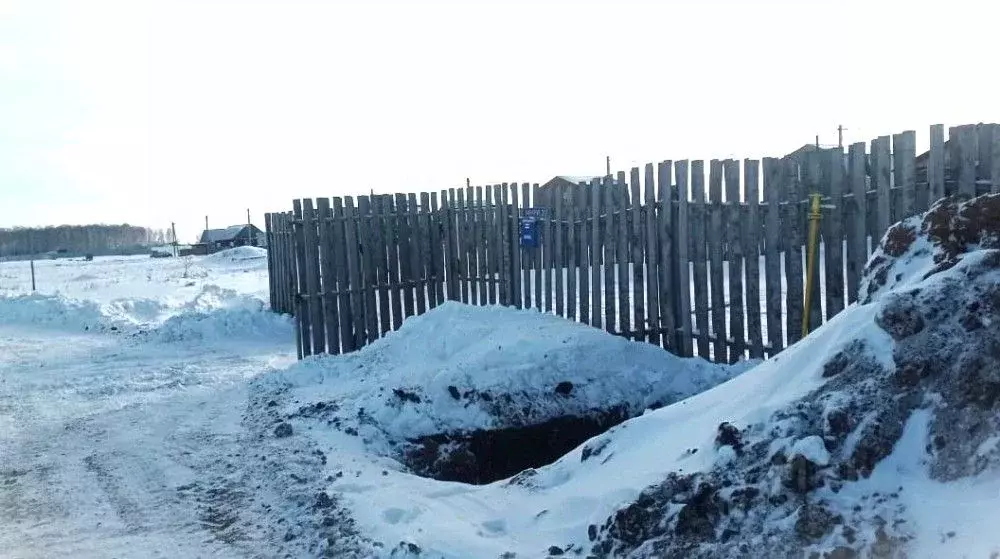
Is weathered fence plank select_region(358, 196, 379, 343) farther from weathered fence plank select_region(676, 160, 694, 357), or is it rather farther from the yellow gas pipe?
the yellow gas pipe

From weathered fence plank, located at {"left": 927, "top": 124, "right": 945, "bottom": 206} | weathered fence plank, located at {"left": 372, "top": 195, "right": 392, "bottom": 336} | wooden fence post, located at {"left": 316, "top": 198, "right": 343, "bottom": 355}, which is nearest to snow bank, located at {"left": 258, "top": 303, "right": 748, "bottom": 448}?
weathered fence plank, located at {"left": 927, "top": 124, "right": 945, "bottom": 206}

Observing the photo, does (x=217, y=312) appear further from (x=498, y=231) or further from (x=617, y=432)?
(x=617, y=432)

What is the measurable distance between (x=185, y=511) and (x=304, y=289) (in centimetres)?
687

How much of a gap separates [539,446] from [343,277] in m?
5.38

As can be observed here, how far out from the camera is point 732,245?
8.16 m

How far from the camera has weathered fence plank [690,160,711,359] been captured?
8.46 m

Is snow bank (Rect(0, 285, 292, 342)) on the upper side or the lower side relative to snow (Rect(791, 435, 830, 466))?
lower

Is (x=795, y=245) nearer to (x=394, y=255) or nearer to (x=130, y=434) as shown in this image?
(x=130, y=434)

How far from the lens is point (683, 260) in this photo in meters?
8.69

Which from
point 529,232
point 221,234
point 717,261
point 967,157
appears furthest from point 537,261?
point 221,234

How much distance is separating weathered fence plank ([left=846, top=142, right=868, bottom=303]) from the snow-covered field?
4.57 feet

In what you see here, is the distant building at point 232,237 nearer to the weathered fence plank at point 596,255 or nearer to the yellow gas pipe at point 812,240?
the weathered fence plank at point 596,255

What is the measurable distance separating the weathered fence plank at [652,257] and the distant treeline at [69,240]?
225 feet

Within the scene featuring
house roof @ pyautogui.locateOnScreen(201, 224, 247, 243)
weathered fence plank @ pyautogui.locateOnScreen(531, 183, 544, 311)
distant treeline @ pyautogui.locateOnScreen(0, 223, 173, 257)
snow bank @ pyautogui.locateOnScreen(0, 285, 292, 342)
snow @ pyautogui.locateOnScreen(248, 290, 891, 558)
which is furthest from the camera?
distant treeline @ pyautogui.locateOnScreen(0, 223, 173, 257)
